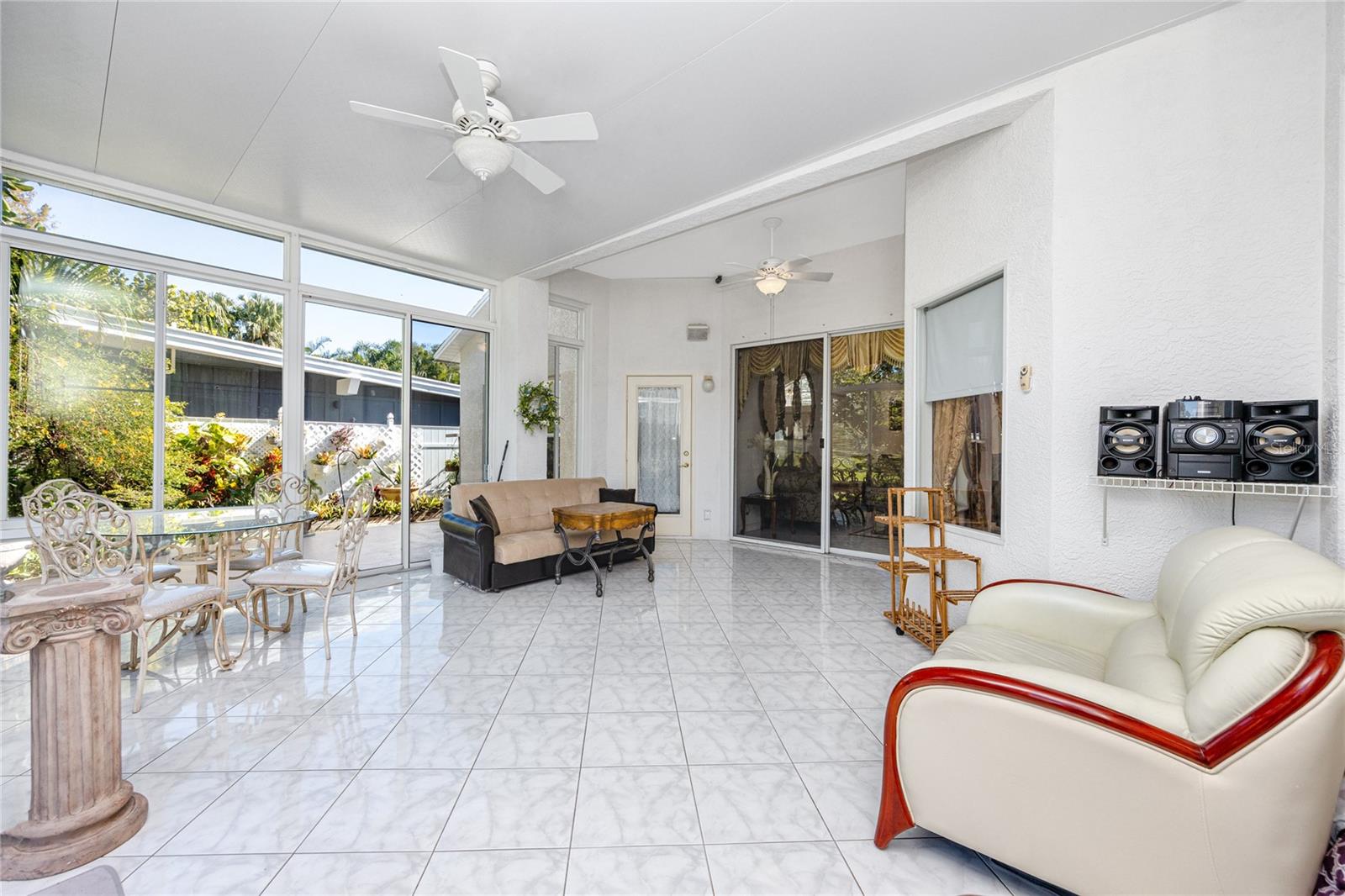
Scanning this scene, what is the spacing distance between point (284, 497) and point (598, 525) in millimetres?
2419

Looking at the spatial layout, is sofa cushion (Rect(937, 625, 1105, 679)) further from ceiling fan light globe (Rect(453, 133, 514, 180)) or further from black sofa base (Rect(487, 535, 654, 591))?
black sofa base (Rect(487, 535, 654, 591))

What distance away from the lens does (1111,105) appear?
7.74 feet

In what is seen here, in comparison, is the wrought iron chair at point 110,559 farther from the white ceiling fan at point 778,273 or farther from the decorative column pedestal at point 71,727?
the white ceiling fan at point 778,273

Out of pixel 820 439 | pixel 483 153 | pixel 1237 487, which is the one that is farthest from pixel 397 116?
pixel 820 439

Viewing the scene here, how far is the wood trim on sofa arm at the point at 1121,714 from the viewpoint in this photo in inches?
41.8

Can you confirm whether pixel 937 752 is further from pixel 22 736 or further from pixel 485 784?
pixel 22 736

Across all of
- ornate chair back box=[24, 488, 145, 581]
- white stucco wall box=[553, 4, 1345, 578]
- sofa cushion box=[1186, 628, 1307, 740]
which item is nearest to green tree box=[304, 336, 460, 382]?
ornate chair back box=[24, 488, 145, 581]

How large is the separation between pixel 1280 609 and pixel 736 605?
9.96 feet

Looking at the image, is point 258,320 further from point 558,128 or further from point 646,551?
point 646,551

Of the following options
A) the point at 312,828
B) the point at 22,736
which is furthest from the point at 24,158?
the point at 312,828

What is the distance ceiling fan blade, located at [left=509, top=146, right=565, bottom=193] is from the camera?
105 inches

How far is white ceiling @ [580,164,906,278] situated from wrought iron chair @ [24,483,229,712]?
4.21 m

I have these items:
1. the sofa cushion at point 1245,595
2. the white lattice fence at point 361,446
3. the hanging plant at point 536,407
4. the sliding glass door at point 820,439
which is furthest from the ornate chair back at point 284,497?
the sliding glass door at point 820,439

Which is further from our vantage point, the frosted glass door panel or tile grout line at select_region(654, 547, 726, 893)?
the frosted glass door panel
